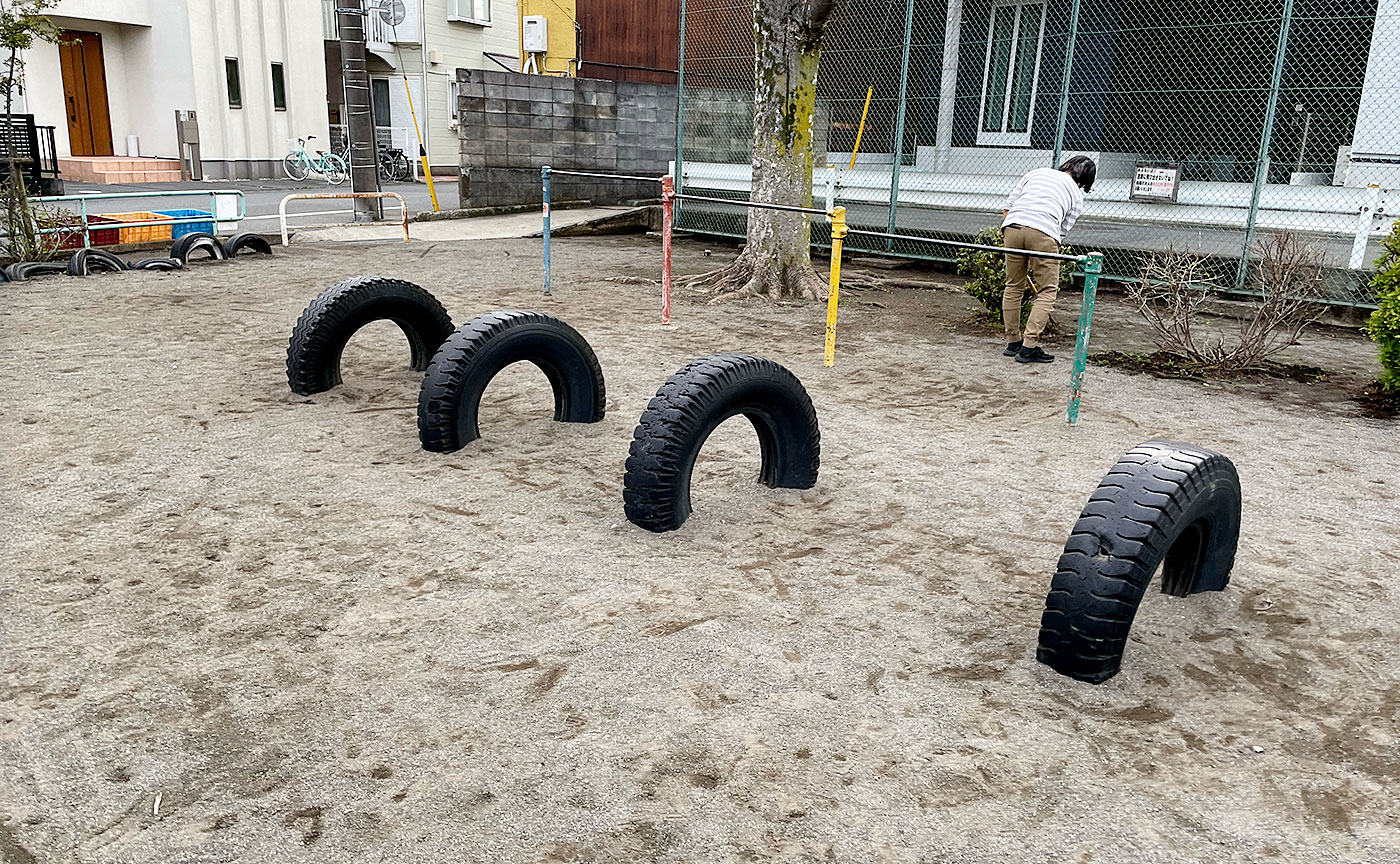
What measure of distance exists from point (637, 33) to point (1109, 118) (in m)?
11.8

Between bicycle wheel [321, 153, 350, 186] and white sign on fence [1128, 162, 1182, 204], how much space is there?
19176 millimetres

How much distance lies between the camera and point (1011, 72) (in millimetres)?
13344

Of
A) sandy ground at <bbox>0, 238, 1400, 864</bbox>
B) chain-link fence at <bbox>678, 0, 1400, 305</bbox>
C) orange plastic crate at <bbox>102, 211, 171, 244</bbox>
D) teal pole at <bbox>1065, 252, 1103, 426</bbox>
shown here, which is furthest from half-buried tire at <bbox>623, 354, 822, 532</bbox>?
orange plastic crate at <bbox>102, 211, 171, 244</bbox>

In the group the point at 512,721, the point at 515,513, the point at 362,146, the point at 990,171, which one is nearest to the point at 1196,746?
the point at 512,721

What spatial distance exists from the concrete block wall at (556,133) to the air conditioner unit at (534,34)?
12350 millimetres

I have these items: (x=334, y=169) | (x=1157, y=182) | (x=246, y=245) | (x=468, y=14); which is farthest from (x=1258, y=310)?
(x=468, y=14)

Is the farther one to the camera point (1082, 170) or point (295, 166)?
point (295, 166)

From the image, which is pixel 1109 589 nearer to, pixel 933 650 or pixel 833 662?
pixel 933 650

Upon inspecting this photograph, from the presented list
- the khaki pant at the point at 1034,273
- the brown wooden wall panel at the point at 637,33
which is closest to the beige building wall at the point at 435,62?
the brown wooden wall panel at the point at 637,33

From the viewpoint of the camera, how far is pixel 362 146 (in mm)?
15195

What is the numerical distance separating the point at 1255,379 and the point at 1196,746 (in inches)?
198

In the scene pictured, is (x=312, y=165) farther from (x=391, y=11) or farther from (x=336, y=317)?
(x=336, y=317)

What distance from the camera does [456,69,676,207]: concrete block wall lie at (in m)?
15.7

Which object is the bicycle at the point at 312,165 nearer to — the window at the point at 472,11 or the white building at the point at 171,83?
the white building at the point at 171,83
